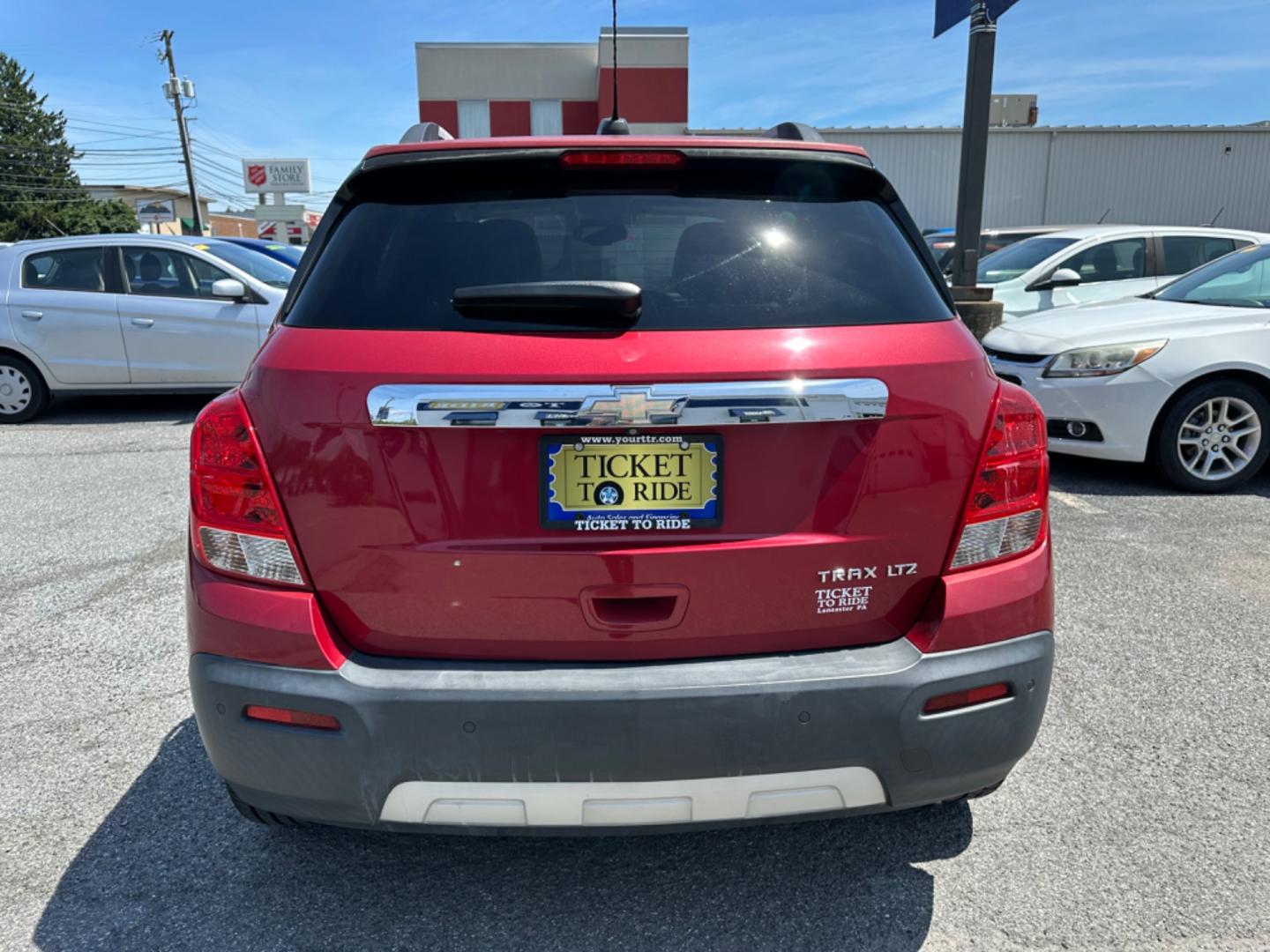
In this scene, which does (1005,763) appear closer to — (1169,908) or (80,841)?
(1169,908)

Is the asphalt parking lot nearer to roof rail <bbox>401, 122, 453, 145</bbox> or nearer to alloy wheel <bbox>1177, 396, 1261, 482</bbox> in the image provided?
roof rail <bbox>401, 122, 453, 145</bbox>

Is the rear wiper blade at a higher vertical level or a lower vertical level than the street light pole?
lower

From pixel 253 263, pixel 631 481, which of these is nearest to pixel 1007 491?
pixel 631 481

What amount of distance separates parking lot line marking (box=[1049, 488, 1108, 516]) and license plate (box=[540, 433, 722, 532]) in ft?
Result: 14.0

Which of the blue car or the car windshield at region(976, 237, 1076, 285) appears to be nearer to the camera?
A: the car windshield at region(976, 237, 1076, 285)

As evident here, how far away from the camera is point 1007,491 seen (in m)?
1.94

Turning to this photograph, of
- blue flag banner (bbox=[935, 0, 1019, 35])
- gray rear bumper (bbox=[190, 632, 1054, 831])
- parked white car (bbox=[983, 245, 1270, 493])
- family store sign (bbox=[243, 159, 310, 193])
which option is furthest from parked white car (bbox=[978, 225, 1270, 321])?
family store sign (bbox=[243, 159, 310, 193])

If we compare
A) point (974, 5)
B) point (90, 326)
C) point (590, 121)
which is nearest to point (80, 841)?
point (90, 326)

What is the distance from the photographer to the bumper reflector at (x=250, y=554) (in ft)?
6.07

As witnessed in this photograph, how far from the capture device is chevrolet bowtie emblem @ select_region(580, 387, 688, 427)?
5.68 feet

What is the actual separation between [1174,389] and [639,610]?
495cm

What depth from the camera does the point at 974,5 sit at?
7809mm

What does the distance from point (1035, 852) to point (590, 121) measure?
31.9 metres

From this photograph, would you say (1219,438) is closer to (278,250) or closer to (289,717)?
(289,717)
